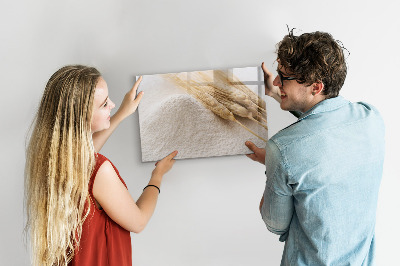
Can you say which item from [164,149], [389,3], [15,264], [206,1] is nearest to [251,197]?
[164,149]

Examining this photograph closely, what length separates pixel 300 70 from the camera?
111cm

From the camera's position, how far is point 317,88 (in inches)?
44.6

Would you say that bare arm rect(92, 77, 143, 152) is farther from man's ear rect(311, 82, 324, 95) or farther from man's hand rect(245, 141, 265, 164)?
man's ear rect(311, 82, 324, 95)

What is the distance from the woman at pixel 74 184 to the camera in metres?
1.13

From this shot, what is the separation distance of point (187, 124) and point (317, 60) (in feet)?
2.11

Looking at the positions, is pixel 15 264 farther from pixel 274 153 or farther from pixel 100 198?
pixel 274 153

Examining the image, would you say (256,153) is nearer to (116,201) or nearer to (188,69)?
(188,69)

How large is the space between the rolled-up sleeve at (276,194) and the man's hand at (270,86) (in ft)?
1.44

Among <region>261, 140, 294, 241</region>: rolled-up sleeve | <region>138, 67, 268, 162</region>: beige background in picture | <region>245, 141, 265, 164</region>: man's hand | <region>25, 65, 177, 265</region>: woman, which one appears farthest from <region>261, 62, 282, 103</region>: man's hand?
<region>25, 65, 177, 265</region>: woman

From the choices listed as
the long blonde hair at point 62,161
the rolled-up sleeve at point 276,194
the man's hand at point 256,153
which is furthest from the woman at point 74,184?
the man's hand at point 256,153

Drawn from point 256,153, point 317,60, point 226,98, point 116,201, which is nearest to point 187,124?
point 226,98

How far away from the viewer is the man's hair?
109 centimetres

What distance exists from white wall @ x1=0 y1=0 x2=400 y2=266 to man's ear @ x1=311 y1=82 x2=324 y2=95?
457mm

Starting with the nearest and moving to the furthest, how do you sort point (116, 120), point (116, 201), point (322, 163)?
point (322, 163) → point (116, 201) → point (116, 120)
